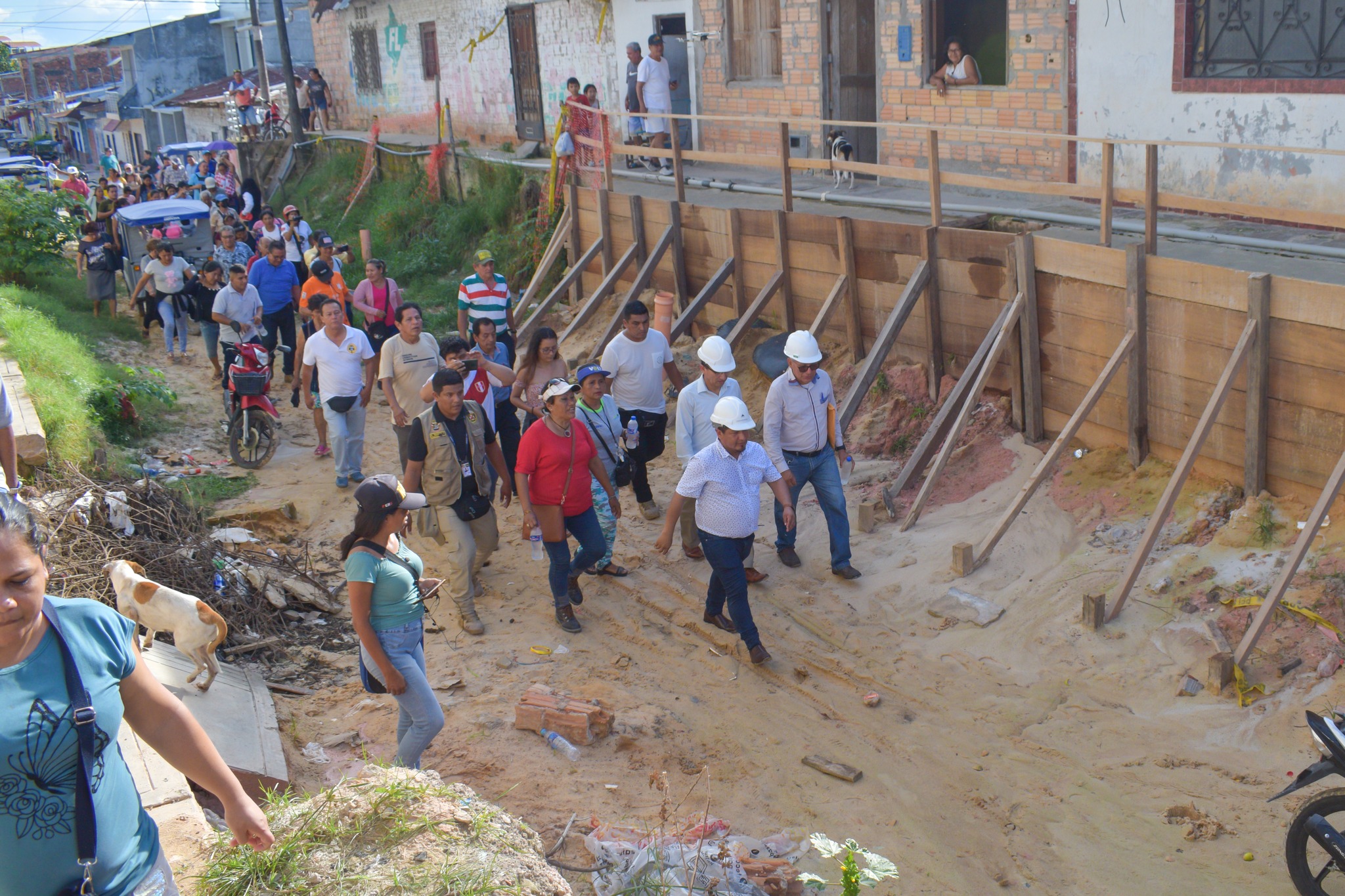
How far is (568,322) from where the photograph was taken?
45.0 ft

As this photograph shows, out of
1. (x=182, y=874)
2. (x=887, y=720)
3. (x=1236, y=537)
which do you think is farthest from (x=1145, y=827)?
(x=182, y=874)

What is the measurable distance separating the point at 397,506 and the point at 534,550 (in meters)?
2.60

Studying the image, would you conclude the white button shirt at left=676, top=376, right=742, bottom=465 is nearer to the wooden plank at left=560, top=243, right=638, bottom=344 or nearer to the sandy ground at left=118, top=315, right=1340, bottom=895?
the sandy ground at left=118, top=315, right=1340, bottom=895

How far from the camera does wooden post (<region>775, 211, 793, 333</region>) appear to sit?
419 inches

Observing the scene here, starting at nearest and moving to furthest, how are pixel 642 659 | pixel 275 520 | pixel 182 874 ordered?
pixel 182 874, pixel 642 659, pixel 275 520

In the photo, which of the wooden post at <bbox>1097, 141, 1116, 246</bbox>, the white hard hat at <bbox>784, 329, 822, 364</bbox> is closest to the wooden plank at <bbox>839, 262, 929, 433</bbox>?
the wooden post at <bbox>1097, 141, 1116, 246</bbox>

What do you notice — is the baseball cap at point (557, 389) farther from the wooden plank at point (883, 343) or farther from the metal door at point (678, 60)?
the metal door at point (678, 60)

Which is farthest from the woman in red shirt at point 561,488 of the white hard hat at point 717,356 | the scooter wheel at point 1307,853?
the scooter wheel at point 1307,853

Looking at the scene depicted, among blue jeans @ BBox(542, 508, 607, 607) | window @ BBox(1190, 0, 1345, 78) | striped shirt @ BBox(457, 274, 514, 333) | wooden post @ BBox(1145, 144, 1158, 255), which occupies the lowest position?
blue jeans @ BBox(542, 508, 607, 607)

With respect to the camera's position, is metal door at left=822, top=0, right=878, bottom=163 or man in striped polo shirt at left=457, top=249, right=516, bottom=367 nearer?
man in striped polo shirt at left=457, top=249, right=516, bottom=367

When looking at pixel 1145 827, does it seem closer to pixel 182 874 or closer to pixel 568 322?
pixel 182 874

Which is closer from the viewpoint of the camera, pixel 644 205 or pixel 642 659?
pixel 642 659

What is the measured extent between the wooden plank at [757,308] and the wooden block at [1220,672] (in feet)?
19.1

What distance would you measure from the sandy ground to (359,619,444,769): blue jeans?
581 millimetres
